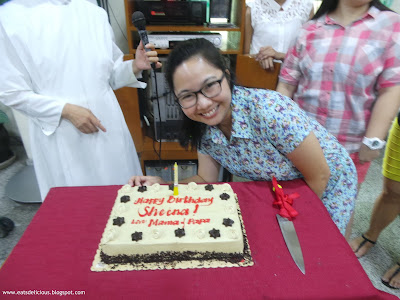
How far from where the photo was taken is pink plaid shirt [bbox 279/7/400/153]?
3.49ft

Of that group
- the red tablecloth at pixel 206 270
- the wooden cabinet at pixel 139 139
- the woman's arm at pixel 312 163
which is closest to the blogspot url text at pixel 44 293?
the red tablecloth at pixel 206 270

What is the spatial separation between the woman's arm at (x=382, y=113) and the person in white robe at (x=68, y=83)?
37.4 inches

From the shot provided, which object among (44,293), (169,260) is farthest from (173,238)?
(44,293)

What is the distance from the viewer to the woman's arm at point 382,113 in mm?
1091

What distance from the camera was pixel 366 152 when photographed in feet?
3.82

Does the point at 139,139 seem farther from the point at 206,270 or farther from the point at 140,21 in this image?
the point at 206,270

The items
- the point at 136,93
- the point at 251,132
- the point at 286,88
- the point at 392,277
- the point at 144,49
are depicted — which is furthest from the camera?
the point at 136,93

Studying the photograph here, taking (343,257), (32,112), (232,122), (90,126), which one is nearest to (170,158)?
(90,126)

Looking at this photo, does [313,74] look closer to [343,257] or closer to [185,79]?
[185,79]

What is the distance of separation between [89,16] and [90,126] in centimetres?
56

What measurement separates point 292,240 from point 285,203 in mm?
133

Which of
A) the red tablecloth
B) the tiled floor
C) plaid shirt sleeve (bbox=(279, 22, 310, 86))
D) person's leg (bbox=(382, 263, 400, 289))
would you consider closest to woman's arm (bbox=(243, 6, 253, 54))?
plaid shirt sleeve (bbox=(279, 22, 310, 86))

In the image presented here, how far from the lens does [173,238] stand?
0.71 m

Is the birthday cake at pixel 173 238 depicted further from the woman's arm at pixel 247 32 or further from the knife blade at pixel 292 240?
the woman's arm at pixel 247 32
